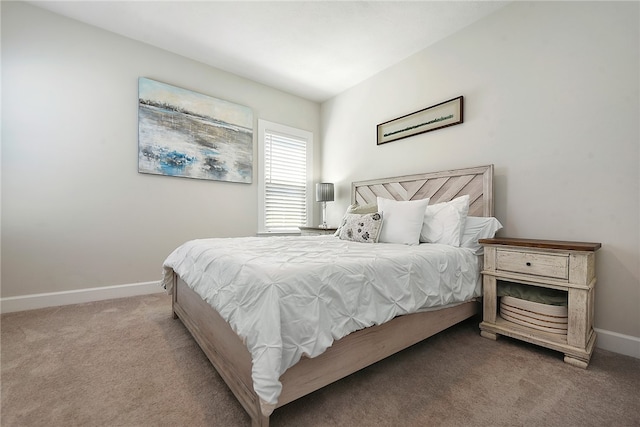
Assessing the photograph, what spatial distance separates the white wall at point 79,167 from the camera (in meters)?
2.44

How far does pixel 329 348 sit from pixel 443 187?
219 cm

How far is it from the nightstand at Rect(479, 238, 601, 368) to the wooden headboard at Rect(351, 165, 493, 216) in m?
0.57

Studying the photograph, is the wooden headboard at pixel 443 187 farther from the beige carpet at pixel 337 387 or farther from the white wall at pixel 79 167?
the white wall at pixel 79 167

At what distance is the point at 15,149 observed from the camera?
242 cm

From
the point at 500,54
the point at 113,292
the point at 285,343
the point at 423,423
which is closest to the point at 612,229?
the point at 500,54

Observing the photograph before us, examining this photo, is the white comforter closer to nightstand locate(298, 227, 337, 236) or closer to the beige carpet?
the beige carpet

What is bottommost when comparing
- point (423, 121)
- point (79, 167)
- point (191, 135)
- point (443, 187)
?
point (443, 187)

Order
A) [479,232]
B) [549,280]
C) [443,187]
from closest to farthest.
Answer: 1. [549,280]
2. [479,232]
3. [443,187]

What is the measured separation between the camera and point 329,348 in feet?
4.05

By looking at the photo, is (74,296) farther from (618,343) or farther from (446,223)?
(618,343)

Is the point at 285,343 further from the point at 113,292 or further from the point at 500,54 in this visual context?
the point at 500,54

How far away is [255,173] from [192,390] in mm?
2919

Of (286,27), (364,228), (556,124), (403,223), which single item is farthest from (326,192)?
(556,124)

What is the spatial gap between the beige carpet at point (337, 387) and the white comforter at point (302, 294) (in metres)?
0.37
